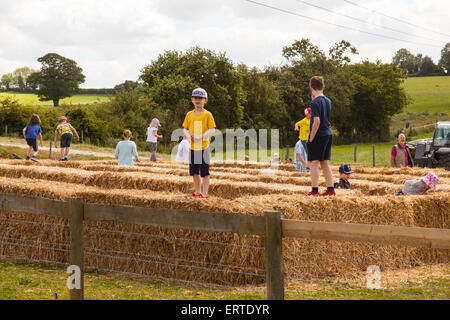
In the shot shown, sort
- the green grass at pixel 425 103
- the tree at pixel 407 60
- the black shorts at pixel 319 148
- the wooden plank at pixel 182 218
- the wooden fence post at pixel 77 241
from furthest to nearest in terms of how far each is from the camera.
→ the tree at pixel 407 60 < the green grass at pixel 425 103 < the black shorts at pixel 319 148 < the wooden fence post at pixel 77 241 < the wooden plank at pixel 182 218

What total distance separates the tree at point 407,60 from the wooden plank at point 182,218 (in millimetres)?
156759

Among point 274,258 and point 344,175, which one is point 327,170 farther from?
point 274,258

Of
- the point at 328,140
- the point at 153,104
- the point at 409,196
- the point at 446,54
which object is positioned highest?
the point at 446,54

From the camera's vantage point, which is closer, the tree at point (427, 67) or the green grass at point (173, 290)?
the green grass at point (173, 290)

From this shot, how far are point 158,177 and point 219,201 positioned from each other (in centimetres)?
507

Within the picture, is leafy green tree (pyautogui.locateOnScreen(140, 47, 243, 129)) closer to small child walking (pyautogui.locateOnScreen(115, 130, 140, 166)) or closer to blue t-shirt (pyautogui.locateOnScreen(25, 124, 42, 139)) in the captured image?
blue t-shirt (pyautogui.locateOnScreen(25, 124, 42, 139))

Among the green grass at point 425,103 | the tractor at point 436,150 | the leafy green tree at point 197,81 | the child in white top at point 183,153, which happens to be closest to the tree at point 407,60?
the green grass at point 425,103

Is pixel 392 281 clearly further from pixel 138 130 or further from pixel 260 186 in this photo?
pixel 138 130

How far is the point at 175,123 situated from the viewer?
61.2m

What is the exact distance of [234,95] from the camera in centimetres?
6962

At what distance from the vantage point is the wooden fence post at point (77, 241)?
6.79 m

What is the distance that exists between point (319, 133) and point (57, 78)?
303 feet

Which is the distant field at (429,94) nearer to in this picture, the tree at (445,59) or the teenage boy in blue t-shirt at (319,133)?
the tree at (445,59)
